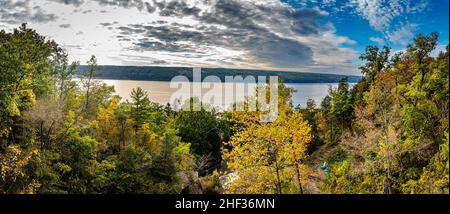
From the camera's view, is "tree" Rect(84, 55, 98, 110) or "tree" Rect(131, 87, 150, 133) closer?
"tree" Rect(131, 87, 150, 133)

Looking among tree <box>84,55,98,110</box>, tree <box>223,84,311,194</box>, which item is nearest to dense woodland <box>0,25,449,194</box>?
tree <box>223,84,311,194</box>

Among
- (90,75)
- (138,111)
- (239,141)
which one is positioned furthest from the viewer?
(90,75)

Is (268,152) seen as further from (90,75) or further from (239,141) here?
(90,75)

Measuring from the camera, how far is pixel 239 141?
1325 cm

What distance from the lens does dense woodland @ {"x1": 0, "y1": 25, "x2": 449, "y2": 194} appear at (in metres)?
13.1

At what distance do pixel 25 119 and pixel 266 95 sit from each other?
45.6 ft

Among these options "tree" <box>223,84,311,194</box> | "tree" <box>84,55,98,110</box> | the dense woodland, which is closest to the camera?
"tree" <box>223,84,311,194</box>

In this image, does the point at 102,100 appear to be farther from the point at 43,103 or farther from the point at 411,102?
the point at 411,102

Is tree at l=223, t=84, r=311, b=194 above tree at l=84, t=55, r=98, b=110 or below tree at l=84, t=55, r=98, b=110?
below

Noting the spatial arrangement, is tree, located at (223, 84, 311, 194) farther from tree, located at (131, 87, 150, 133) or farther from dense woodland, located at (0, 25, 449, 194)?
tree, located at (131, 87, 150, 133)

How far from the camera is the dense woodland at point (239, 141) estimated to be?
13.1m

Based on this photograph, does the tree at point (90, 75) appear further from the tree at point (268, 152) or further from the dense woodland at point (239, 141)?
the tree at point (268, 152)

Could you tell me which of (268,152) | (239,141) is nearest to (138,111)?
(239,141)
